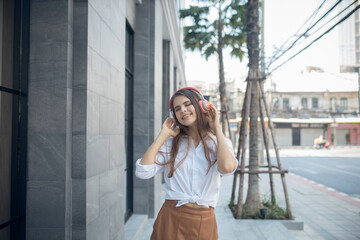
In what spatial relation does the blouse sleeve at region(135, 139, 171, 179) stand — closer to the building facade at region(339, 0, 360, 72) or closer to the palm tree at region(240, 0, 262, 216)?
the palm tree at region(240, 0, 262, 216)

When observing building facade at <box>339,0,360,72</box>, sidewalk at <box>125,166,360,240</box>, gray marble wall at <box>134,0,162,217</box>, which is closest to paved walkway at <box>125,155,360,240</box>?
sidewalk at <box>125,166,360,240</box>

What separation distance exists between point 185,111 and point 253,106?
4.35 meters

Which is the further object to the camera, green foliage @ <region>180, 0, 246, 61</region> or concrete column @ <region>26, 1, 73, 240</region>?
green foliage @ <region>180, 0, 246, 61</region>

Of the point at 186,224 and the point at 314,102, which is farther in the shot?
the point at 314,102

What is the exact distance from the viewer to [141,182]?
4902mm

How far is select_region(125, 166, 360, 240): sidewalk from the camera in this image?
4.46m

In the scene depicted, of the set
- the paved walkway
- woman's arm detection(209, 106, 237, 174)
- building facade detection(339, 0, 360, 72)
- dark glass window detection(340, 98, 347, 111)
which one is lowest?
the paved walkway

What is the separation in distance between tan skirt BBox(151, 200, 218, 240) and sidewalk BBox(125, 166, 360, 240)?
7.23 ft

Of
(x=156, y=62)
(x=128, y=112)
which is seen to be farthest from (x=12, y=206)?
(x=156, y=62)

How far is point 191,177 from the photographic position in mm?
1835

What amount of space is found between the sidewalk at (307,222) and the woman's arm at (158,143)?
2.44 m

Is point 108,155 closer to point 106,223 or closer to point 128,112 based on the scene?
point 106,223

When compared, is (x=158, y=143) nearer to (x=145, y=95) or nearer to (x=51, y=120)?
(x=51, y=120)

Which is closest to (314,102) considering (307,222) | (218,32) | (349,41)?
(349,41)
